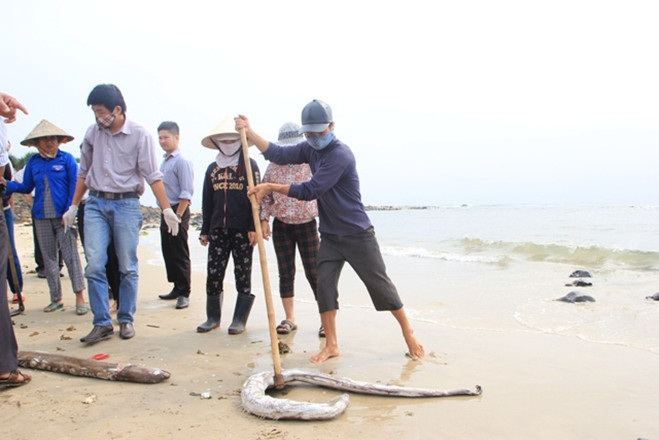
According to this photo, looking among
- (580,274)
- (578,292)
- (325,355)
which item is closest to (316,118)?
(325,355)

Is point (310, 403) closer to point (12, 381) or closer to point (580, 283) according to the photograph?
point (12, 381)

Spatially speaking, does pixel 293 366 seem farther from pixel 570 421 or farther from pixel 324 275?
pixel 570 421

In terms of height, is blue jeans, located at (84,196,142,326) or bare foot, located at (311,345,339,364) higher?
blue jeans, located at (84,196,142,326)

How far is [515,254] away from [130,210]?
435 inches

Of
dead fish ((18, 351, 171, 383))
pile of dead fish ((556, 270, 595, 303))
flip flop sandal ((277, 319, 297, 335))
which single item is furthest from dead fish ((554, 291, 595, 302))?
dead fish ((18, 351, 171, 383))

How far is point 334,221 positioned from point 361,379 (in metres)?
1.17

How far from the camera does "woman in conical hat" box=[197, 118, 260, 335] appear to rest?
4590mm

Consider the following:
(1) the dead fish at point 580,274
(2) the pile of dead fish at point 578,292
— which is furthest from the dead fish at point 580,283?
(1) the dead fish at point 580,274

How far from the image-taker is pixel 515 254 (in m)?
13.2

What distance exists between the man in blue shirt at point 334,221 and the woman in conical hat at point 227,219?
0.61 metres

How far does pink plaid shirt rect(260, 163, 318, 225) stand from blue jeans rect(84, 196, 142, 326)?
116cm

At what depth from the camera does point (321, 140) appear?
150 inches

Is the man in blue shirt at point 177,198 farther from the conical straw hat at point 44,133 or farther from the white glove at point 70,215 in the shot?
the white glove at point 70,215

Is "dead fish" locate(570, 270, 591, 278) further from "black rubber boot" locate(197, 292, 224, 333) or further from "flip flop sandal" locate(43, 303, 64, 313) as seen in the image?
"flip flop sandal" locate(43, 303, 64, 313)
